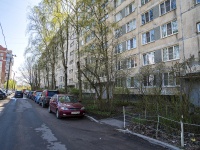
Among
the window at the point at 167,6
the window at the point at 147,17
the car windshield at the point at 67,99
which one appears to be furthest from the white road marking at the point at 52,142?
the window at the point at 147,17

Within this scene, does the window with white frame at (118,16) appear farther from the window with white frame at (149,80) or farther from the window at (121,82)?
the window with white frame at (149,80)

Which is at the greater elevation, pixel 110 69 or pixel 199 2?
pixel 199 2

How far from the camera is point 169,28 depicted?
21062 mm

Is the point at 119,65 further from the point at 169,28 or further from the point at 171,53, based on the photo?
the point at 169,28

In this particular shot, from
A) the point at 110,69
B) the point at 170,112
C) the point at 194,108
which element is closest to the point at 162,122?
the point at 170,112

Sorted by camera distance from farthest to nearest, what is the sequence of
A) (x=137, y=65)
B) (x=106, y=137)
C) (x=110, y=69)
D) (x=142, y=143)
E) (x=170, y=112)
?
(x=137, y=65) < (x=110, y=69) < (x=170, y=112) < (x=106, y=137) < (x=142, y=143)

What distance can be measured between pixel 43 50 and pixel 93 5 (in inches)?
781

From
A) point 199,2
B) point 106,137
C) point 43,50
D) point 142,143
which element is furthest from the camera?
point 43,50

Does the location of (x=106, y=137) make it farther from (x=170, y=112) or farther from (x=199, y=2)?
(x=199, y=2)

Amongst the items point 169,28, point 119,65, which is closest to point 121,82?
point 119,65

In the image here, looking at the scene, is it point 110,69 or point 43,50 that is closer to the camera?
point 110,69

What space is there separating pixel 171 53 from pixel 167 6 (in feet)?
17.6

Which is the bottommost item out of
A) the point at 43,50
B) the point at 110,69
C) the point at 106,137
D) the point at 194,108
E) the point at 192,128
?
the point at 106,137

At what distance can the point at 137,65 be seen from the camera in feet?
82.5
